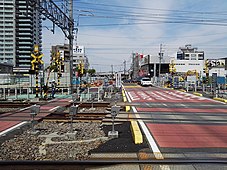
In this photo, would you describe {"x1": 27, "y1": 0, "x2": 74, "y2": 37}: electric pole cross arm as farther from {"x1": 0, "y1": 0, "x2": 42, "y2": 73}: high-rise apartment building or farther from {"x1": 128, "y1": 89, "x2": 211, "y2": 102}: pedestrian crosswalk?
{"x1": 0, "y1": 0, "x2": 42, "y2": 73}: high-rise apartment building

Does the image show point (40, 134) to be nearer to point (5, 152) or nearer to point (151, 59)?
point (5, 152)

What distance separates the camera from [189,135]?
8.05m

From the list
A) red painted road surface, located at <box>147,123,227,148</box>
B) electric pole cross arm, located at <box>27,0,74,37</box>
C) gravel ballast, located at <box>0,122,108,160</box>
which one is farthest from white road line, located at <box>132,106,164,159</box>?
electric pole cross arm, located at <box>27,0,74,37</box>

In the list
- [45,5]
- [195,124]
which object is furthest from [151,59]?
[195,124]

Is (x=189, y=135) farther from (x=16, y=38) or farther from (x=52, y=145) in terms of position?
(x=16, y=38)

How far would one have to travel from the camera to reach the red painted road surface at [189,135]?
6.92m

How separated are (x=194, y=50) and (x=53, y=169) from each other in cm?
15574

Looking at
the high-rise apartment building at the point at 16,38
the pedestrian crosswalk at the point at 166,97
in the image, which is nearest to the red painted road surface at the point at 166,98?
the pedestrian crosswalk at the point at 166,97

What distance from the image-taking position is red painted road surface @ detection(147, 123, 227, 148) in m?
6.92

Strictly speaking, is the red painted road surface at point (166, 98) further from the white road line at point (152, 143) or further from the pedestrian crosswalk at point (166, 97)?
the white road line at point (152, 143)

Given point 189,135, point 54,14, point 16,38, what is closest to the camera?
point 189,135

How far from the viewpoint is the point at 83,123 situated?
1083cm

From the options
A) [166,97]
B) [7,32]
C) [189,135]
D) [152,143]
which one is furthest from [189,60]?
[152,143]

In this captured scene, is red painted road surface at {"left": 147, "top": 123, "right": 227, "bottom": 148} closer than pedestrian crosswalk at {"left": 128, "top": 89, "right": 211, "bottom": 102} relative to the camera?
Yes
